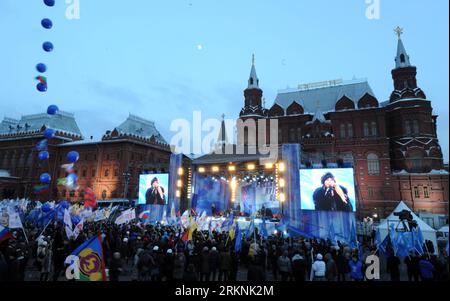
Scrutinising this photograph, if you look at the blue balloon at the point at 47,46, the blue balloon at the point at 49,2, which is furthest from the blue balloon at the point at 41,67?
the blue balloon at the point at 49,2

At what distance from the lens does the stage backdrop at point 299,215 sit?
23125 millimetres

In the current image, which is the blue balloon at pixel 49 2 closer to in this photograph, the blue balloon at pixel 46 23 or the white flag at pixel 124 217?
the blue balloon at pixel 46 23

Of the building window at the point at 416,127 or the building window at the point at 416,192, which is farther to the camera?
the building window at the point at 416,127

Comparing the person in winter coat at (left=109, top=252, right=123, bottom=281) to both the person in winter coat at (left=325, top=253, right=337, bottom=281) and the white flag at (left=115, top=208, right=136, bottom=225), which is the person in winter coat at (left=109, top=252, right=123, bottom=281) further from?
the white flag at (left=115, top=208, right=136, bottom=225)

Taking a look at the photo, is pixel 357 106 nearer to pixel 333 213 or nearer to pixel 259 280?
pixel 333 213

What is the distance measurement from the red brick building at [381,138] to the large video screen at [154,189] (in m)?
16.7

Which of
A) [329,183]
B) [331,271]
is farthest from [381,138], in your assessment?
[331,271]

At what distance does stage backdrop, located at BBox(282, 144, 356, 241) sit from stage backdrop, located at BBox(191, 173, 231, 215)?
1334 cm

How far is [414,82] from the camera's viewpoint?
4056 cm

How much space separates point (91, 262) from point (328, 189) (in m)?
21.2
